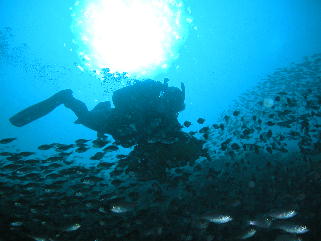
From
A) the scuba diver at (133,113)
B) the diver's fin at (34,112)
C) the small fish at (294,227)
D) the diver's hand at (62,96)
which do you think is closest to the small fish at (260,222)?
the small fish at (294,227)

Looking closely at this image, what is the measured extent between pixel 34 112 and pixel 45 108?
0.61 m

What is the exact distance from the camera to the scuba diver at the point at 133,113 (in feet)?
44.1

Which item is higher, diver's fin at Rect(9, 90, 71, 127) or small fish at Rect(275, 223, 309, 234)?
diver's fin at Rect(9, 90, 71, 127)

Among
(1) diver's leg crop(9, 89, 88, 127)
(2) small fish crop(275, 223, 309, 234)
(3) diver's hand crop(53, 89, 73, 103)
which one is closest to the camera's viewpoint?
(2) small fish crop(275, 223, 309, 234)

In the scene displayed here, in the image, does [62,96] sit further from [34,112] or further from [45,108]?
[34,112]

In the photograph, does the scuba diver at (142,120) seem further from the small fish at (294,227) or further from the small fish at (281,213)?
the small fish at (294,227)

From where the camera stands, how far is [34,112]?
13797 millimetres

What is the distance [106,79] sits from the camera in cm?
2097

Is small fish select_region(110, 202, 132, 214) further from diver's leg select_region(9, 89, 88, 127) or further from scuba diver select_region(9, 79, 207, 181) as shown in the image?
diver's leg select_region(9, 89, 88, 127)

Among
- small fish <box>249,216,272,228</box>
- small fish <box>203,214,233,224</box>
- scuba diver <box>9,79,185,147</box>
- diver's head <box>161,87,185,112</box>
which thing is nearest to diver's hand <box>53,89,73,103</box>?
scuba diver <box>9,79,185,147</box>

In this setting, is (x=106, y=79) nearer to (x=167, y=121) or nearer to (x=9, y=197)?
(x=167, y=121)

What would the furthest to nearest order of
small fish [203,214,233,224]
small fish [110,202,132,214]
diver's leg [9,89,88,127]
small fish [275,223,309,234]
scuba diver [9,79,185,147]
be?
diver's leg [9,89,88,127], scuba diver [9,79,185,147], small fish [110,202,132,214], small fish [203,214,233,224], small fish [275,223,309,234]

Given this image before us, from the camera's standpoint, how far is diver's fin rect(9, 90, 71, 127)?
531 inches

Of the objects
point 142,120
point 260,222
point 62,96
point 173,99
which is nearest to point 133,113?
point 142,120
